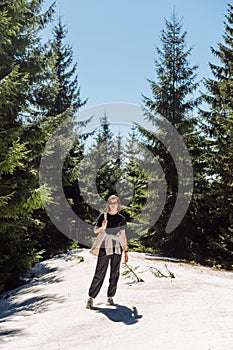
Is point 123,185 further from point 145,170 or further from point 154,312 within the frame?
point 154,312

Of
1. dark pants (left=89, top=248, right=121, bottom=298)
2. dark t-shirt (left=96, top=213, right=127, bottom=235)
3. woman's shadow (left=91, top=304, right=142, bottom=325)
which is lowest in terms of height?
woman's shadow (left=91, top=304, right=142, bottom=325)

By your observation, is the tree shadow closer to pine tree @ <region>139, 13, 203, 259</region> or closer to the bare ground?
the bare ground

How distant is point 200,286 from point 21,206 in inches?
203

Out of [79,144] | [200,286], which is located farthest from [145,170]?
[200,286]

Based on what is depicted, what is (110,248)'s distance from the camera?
6480 millimetres

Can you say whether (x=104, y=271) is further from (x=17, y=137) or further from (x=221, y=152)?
(x=221, y=152)

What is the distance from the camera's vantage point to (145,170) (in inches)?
737

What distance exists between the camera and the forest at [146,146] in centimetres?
1162

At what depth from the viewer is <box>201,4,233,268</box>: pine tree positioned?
49.8 ft

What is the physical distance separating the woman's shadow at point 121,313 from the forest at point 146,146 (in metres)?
4.52

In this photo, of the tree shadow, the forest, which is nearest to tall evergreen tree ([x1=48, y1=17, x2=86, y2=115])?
the forest

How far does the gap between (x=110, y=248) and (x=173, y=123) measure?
44.9 ft

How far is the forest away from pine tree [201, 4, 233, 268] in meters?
0.05

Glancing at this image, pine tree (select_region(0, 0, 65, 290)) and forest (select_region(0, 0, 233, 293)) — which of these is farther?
forest (select_region(0, 0, 233, 293))
